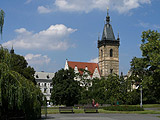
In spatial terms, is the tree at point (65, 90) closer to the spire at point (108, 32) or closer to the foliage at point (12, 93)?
the foliage at point (12, 93)

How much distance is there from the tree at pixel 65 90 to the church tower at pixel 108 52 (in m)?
36.2

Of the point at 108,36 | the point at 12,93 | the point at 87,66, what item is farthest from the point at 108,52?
the point at 12,93

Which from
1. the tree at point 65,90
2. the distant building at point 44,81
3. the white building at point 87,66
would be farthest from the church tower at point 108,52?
the tree at point 65,90

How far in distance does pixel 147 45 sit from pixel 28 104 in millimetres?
14509

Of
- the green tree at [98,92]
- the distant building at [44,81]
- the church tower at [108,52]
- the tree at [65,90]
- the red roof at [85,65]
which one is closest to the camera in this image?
the tree at [65,90]

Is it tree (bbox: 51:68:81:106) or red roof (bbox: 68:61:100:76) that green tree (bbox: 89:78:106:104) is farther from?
red roof (bbox: 68:61:100:76)

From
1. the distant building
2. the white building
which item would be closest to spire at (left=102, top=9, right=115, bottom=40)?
the white building

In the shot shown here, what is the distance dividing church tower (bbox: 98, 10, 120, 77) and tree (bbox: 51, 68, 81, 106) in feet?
119

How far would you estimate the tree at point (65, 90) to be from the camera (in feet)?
154

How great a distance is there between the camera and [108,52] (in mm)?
85500

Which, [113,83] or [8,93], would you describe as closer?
[8,93]

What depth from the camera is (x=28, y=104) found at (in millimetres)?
13758

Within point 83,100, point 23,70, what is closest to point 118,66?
point 83,100

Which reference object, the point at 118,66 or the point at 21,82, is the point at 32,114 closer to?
the point at 21,82
